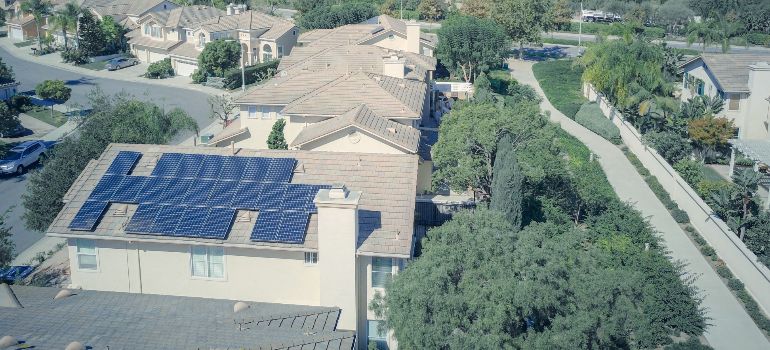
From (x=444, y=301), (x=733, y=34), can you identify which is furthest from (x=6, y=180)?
(x=733, y=34)

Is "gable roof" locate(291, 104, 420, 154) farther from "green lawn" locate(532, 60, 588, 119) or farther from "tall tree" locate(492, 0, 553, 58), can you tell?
"tall tree" locate(492, 0, 553, 58)

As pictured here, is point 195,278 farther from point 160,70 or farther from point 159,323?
point 160,70

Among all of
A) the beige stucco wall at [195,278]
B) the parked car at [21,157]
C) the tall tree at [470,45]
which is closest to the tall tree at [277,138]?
the parked car at [21,157]

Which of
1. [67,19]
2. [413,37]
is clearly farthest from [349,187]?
[67,19]

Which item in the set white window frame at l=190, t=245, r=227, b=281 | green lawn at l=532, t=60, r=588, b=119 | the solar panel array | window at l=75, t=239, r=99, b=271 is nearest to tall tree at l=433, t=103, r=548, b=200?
the solar panel array

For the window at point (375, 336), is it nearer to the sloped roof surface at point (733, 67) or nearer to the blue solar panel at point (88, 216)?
the blue solar panel at point (88, 216)

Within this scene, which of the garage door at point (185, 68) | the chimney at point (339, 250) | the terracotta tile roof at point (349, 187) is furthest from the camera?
the garage door at point (185, 68)

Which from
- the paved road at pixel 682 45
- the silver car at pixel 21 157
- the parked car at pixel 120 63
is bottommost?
the silver car at pixel 21 157
